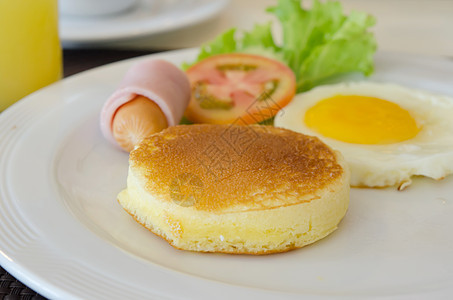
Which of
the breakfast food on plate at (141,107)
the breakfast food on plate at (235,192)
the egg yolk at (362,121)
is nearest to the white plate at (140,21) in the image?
the breakfast food on plate at (141,107)

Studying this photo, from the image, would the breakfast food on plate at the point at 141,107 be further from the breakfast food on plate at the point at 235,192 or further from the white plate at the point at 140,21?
the white plate at the point at 140,21

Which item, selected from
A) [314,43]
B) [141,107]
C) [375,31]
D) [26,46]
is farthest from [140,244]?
[375,31]

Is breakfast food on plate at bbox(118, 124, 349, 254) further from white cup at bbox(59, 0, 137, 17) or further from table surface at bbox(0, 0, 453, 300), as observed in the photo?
white cup at bbox(59, 0, 137, 17)

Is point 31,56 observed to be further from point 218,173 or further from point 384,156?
point 384,156

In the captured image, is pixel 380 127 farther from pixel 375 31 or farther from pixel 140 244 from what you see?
pixel 375 31

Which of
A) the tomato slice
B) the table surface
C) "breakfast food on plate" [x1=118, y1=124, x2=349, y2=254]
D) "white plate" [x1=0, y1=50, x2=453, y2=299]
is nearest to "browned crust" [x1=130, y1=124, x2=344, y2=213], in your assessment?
"breakfast food on plate" [x1=118, y1=124, x2=349, y2=254]

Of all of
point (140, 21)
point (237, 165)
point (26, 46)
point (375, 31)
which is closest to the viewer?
point (237, 165)
